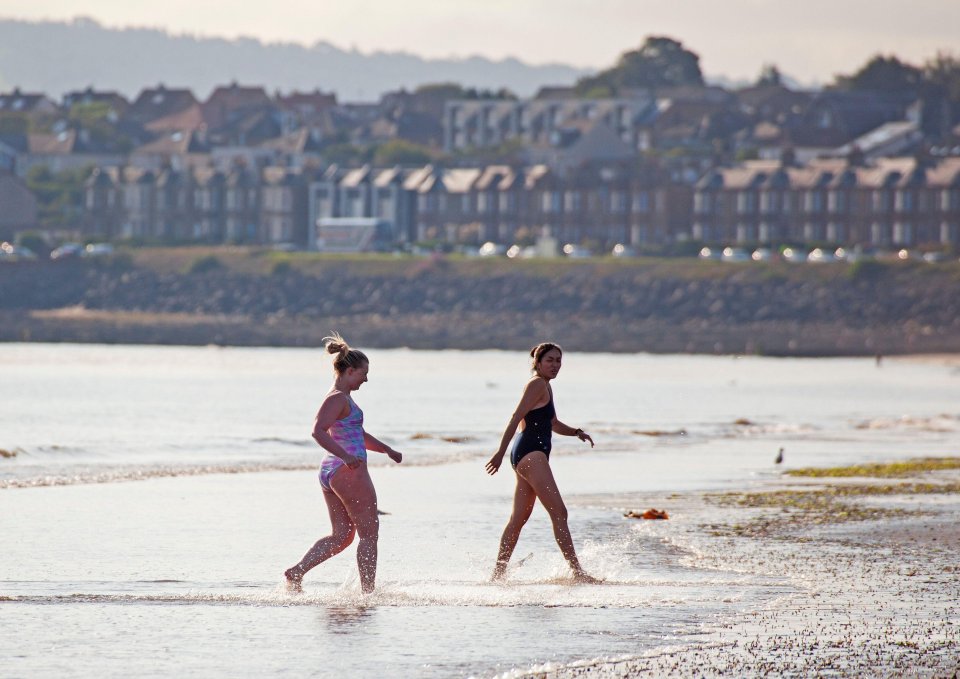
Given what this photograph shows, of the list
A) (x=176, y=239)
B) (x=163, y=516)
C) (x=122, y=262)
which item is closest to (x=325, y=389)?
(x=163, y=516)

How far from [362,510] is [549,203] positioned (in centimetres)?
13216

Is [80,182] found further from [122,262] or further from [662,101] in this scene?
[662,101]

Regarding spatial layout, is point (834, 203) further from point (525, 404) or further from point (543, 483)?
point (525, 404)

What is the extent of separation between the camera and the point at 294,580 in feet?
46.6

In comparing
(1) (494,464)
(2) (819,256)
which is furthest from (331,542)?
(2) (819,256)

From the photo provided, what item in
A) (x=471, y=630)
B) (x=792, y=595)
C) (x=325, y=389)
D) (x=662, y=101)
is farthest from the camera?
(x=662, y=101)

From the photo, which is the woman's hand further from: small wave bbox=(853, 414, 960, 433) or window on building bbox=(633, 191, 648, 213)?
window on building bbox=(633, 191, 648, 213)

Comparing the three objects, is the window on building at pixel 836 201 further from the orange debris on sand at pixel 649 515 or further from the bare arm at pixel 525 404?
the bare arm at pixel 525 404

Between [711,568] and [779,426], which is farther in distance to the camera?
[779,426]

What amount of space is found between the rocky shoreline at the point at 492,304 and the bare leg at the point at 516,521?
233ft

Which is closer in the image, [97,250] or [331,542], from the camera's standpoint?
[331,542]

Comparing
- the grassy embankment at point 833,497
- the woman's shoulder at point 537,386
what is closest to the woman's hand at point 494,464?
the woman's shoulder at point 537,386

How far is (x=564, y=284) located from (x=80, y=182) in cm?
6942

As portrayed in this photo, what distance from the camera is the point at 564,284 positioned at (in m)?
120
